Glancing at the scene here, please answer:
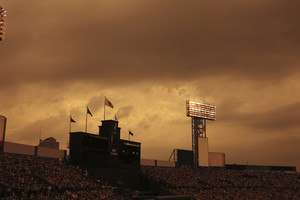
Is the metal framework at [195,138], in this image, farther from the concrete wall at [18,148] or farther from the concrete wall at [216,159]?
the concrete wall at [18,148]

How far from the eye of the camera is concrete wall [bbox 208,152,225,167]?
77094mm

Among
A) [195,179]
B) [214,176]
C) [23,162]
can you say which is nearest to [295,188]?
[214,176]

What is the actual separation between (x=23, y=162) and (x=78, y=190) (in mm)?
7545

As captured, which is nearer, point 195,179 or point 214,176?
point 195,179

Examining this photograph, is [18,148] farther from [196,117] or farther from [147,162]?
[196,117]

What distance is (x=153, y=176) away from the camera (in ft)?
182

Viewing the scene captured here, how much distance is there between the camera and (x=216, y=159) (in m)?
77.9

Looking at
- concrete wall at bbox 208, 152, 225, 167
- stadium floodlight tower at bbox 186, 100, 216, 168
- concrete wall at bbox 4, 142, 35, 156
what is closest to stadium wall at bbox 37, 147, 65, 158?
concrete wall at bbox 4, 142, 35, 156

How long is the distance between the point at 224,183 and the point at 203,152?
8861mm

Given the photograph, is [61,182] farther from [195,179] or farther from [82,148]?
[195,179]

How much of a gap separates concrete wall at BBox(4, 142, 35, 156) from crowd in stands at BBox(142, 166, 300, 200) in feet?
60.6

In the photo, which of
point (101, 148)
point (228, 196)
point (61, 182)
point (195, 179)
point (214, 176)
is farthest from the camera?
point (214, 176)

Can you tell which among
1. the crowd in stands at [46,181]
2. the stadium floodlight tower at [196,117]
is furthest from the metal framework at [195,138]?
the crowd in stands at [46,181]

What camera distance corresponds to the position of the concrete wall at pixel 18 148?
4362 centimetres
